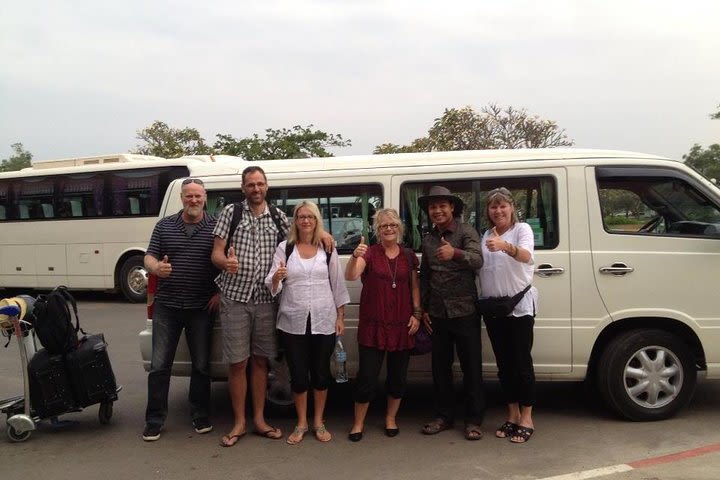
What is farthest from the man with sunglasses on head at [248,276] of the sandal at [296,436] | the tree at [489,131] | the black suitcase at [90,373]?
the tree at [489,131]

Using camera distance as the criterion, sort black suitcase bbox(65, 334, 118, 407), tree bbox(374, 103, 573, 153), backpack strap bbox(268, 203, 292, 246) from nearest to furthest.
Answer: backpack strap bbox(268, 203, 292, 246), black suitcase bbox(65, 334, 118, 407), tree bbox(374, 103, 573, 153)

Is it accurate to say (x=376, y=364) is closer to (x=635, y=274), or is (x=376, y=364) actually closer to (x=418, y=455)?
(x=418, y=455)

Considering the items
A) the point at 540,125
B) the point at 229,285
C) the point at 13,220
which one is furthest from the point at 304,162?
the point at 540,125

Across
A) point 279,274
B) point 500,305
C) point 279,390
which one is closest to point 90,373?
point 279,390

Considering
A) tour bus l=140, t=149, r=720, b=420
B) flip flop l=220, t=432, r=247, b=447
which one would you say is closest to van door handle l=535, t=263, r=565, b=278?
tour bus l=140, t=149, r=720, b=420

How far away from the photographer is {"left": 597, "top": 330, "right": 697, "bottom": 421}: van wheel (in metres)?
4.27

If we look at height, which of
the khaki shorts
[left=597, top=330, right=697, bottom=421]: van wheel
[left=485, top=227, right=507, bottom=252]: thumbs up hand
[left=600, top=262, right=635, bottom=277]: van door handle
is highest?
[left=485, top=227, right=507, bottom=252]: thumbs up hand

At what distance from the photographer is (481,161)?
4457 millimetres

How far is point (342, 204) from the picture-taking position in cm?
454

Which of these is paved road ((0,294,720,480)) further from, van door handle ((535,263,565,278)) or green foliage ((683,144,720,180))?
green foliage ((683,144,720,180))

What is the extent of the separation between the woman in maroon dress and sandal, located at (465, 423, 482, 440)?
554 millimetres

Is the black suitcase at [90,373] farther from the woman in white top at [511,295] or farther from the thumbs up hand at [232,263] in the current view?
the woman in white top at [511,295]

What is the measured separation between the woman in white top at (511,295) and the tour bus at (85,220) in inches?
322

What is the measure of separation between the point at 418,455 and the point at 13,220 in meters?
12.1
